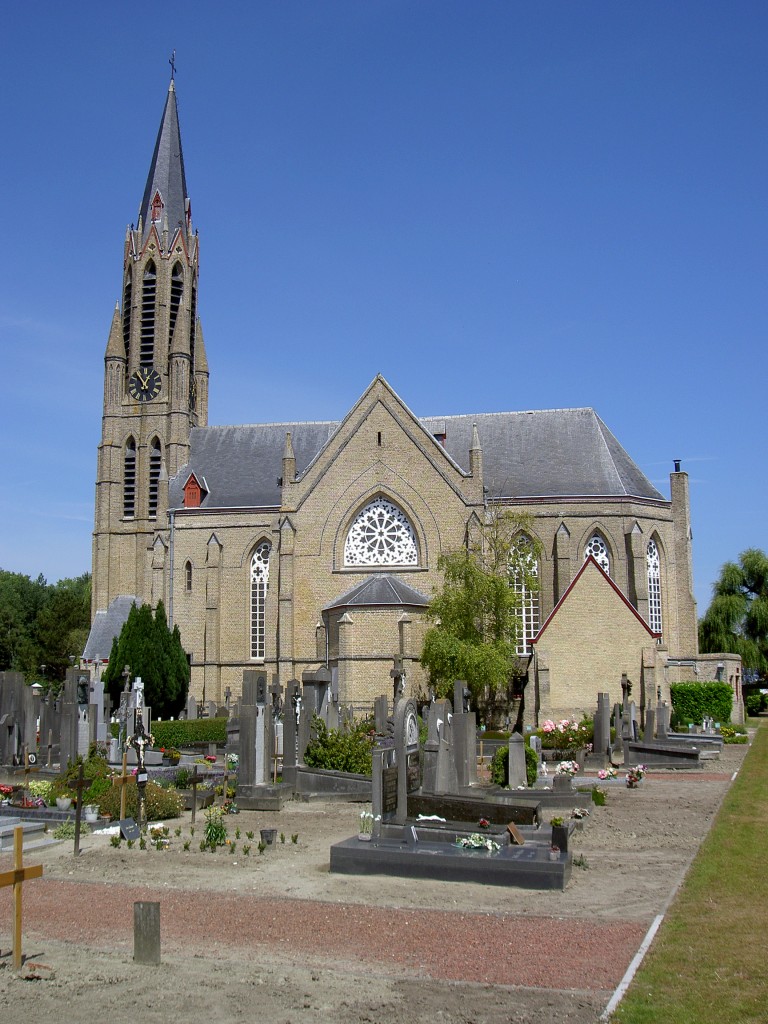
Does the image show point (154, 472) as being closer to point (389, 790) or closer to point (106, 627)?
point (106, 627)

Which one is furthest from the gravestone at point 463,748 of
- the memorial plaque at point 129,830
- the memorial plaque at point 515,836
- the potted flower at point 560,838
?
the memorial plaque at point 129,830

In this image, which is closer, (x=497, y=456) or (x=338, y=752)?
(x=338, y=752)

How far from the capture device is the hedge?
34.8 meters

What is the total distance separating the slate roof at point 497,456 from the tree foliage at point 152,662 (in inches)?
284

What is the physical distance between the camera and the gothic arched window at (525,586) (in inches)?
1358

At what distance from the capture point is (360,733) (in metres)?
20.9

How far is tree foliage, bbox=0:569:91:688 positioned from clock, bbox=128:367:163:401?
2095cm

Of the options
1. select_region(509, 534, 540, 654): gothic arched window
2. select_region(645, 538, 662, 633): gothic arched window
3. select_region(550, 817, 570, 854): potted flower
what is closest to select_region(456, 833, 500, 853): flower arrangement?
select_region(550, 817, 570, 854): potted flower

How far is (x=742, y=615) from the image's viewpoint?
5262 centimetres

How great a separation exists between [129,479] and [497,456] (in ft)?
55.8

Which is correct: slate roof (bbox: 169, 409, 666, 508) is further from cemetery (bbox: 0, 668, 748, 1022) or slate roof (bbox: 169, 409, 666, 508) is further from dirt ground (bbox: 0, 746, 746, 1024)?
dirt ground (bbox: 0, 746, 746, 1024)

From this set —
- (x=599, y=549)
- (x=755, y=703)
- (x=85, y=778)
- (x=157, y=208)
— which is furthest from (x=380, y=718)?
(x=755, y=703)

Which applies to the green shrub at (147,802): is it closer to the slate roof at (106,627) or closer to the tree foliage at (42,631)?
the slate roof at (106,627)

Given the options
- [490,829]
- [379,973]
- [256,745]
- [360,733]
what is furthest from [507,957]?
[360,733]
